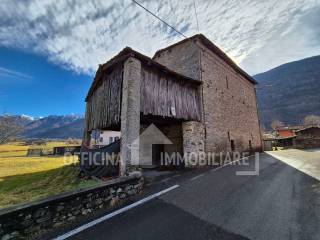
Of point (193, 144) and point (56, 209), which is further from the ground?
point (193, 144)

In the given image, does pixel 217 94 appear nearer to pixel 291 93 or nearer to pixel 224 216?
pixel 224 216

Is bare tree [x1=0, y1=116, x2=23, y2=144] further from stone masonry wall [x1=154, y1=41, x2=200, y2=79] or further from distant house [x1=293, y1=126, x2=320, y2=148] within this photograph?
distant house [x1=293, y1=126, x2=320, y2=148]

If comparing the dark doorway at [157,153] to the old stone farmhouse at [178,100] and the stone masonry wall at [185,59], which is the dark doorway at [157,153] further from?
A: the stone masonry wall at [185,59]

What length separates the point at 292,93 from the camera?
132 metres

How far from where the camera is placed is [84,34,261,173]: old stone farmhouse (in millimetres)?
7762

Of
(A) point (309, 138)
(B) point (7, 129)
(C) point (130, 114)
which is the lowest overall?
(C) point (130, 114)

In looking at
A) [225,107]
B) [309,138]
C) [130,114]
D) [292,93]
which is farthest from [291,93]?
[130,114]

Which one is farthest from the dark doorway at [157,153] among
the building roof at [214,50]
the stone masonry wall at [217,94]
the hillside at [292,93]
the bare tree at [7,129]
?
the hillside at [292,93]

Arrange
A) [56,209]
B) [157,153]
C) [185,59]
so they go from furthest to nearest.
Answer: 1. [157,153]
2. [185,59]
3. [56,209]

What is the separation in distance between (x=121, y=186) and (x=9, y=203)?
4.44 metres

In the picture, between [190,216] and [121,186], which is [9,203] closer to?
[121,186]

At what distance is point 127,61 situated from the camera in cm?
787

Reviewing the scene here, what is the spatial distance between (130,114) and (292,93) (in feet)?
517

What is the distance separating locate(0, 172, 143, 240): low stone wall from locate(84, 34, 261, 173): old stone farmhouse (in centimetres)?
182
